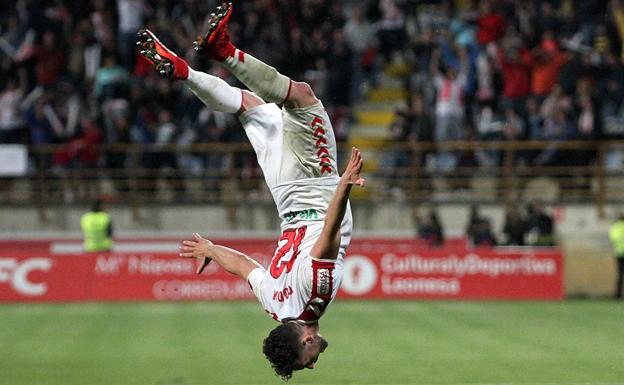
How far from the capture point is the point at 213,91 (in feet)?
33.3

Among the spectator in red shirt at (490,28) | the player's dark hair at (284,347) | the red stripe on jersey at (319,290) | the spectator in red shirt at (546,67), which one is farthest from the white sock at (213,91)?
the spectator in red shirt at (490,28)

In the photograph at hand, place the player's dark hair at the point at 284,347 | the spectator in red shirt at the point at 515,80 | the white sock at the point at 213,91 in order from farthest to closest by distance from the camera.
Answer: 1. the spectator in red shirt at the point at 515,80
2. the white sock at the point at 213,91
3. the player's dark hair at the point at 284,347

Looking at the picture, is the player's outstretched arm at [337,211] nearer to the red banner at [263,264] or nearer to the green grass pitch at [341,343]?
the green grass pitch at [341,343]

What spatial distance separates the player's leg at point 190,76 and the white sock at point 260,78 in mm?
272

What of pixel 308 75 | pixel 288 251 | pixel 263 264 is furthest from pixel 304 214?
pixel 308 75

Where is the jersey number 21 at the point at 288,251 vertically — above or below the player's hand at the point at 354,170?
below

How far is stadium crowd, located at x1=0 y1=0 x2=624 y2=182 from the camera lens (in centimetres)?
2584

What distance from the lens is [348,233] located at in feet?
34.3

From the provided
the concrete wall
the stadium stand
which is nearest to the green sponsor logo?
the stadium stand

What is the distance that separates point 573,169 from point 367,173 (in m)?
4.31

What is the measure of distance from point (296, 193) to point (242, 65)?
1195 millimetres

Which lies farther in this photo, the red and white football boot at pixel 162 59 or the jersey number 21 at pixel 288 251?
the jersey number 21 at pixel 288 251

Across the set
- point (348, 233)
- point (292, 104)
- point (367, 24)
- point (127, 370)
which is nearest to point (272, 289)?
point (348, 233)

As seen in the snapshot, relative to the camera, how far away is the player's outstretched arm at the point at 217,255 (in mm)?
10414
